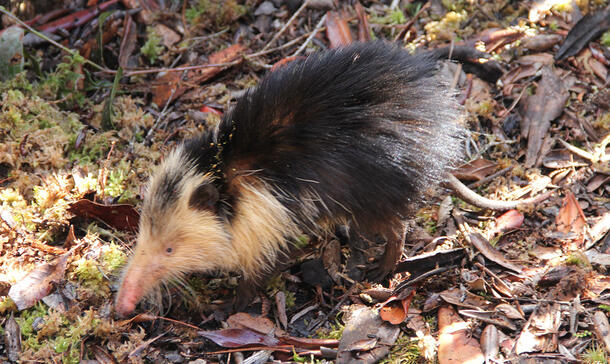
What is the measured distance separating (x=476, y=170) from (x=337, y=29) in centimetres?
218

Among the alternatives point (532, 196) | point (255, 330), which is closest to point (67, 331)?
point (255, 330)

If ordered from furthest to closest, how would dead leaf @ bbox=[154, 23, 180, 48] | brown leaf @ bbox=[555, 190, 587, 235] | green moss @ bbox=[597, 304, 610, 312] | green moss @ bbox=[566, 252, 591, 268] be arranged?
1. dead leaf @ bbox=[154, 23, 180, 48]
2. brown leaf @ bbox=[555, 190, 587, 235]
3. green moss @ bbox=[566, 252, 591, 268]
4. green moss @ bbox=[597, 304, 610, 312]

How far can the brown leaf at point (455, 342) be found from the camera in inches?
149

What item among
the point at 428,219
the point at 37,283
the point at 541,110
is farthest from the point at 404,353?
the point at 541,110

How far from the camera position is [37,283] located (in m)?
4.32

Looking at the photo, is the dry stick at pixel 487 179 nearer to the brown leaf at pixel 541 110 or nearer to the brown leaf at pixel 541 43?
the brown leaf at pixel 541 110

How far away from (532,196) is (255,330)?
2.65 m

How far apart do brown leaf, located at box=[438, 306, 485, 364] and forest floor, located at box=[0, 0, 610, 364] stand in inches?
0.4

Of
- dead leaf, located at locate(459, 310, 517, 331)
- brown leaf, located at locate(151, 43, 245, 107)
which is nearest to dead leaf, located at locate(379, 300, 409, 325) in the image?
dead leaf, located at locate(459, 310, 517, 331)

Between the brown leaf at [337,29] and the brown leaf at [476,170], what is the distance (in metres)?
1.86

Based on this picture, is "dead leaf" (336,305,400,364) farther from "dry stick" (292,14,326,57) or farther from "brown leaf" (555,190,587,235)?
"dry stick" (292,14,326,57)

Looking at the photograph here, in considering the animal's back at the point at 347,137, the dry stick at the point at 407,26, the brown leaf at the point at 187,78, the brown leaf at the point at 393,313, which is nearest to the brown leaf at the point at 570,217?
the animal's back at the point at 347,137

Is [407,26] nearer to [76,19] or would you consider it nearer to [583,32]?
[583,32]

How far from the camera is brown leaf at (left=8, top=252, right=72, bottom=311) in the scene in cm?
422
